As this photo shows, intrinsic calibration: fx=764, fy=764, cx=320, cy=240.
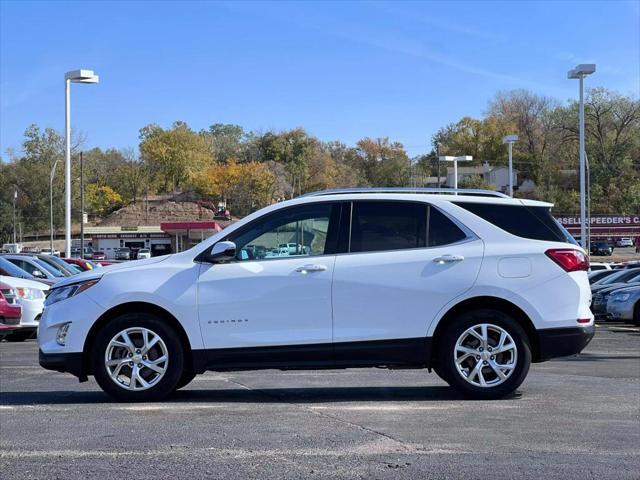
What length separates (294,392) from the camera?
7465mm

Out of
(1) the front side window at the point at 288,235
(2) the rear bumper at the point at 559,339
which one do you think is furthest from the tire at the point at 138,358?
(2) the rear bumper at the point at 559,339

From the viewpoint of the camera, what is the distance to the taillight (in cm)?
671

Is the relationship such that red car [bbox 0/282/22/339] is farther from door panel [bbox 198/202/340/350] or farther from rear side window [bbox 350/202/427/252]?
rear side window [bbox 350/202/427/252]

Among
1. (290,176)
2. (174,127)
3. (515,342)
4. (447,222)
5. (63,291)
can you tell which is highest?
(174,127)


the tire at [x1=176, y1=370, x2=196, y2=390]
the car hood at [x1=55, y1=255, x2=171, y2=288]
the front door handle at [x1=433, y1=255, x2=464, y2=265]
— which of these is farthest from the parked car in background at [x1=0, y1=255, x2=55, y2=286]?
the front door handle at [x1=433, y1=255, x2=464, y2=265]

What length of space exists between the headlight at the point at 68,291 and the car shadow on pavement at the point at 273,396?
0.94m

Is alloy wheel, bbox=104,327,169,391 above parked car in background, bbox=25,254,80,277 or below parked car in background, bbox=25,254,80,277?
below

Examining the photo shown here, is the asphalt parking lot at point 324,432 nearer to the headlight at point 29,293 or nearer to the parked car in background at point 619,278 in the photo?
the headlight at point 29,293

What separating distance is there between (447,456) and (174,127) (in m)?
121

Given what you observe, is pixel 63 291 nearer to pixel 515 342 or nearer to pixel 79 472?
pixel 79 472

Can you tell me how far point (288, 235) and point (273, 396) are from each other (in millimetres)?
1567

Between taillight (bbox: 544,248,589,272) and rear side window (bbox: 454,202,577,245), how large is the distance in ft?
0.47

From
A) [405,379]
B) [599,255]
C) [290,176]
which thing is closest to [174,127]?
[290,176]

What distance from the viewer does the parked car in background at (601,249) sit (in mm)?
70938
